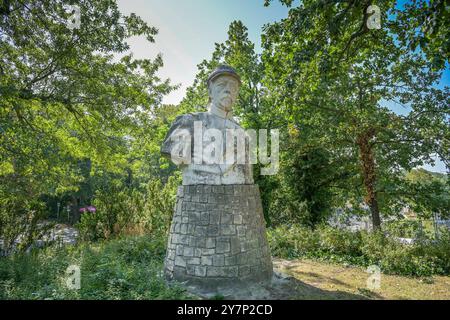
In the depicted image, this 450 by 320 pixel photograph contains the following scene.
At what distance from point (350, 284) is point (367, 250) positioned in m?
2.60

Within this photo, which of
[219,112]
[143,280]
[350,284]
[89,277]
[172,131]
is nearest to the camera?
[143,280]

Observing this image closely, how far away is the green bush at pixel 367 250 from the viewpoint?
676 cm

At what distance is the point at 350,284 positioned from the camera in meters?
5.45

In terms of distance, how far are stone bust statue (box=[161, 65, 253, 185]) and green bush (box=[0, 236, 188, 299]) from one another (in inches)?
68.2

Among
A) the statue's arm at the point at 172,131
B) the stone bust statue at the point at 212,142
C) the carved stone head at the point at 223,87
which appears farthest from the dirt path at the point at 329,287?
the carved stone head at the point at 223,87

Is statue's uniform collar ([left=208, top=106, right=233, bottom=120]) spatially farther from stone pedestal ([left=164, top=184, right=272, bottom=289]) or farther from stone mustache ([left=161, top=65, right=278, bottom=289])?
stone pedestal ([left=164, top=184, right=272, bottom=289])

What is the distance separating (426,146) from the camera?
870 cm

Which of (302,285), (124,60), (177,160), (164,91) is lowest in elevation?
(302,285)

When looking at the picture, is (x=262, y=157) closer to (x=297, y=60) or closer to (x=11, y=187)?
(x=297, y=60)

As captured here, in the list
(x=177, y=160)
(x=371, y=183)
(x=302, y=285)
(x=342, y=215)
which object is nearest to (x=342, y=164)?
(x=371, y=183)

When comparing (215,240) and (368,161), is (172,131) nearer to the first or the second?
(215,240)

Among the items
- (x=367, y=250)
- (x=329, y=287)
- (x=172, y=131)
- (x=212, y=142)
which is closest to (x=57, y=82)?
(x=172, y=131)

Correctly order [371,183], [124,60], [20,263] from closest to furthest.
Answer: [20,263]
[124,60]
[371,183]
